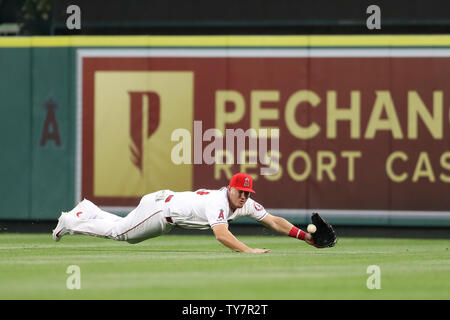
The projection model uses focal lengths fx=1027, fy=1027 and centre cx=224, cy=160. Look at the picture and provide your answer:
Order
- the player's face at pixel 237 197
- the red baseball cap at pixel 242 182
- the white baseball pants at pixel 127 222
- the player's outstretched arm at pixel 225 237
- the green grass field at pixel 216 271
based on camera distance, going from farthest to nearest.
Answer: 1. the white baseball pants at pixel 127 222
2. the player's face at pixel 237 197
3. the red baseball cap at pixel 242 182
4. the player's outstretched arm at pixel 225 237
5. the green grass field at pixel 216 271

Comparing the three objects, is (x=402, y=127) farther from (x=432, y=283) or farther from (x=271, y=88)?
(x=432, y=283)

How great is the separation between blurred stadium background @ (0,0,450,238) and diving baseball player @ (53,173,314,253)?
3853 mm

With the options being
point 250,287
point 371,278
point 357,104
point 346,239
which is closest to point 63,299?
point 250,287

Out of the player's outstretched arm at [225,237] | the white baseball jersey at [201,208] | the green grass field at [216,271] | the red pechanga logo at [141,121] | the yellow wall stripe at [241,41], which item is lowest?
the green grass field at [216,271]

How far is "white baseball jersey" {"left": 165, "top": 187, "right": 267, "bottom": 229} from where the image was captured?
460 inches

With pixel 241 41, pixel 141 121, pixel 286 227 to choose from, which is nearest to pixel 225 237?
pixel 286 227

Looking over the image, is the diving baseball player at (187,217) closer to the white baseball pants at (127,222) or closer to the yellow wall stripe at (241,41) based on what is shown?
the white baseball pants at (127,222)

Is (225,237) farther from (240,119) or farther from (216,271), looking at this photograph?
(240,119)

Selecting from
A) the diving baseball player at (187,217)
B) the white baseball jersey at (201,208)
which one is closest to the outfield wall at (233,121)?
the diving baseball player at (187,217)

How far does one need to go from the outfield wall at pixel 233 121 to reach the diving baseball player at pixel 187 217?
3.85 meters

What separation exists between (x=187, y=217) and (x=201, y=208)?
22cm

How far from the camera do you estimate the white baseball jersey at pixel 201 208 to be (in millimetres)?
11672

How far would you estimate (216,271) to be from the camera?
413 inches

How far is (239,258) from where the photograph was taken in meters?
11.6
